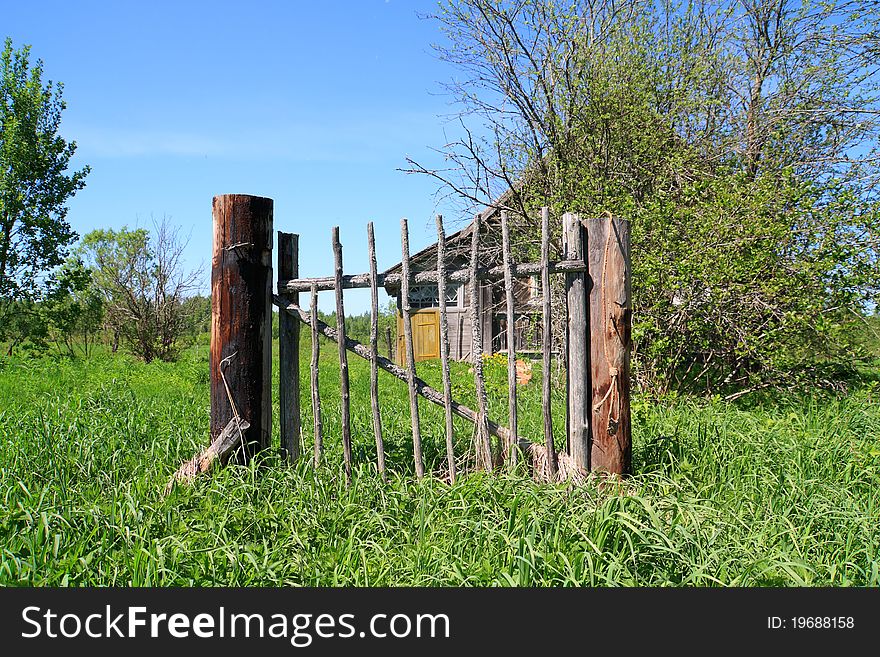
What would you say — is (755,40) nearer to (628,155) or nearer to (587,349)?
(628,155)

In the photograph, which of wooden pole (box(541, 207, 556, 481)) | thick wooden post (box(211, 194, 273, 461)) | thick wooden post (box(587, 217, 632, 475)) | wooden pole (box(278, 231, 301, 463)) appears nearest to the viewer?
wooden pole (box(541, 207, 556, 481))

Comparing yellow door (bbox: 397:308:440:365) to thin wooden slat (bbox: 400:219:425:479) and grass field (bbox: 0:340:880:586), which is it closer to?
grass field (bbox: 0:340:880:586)

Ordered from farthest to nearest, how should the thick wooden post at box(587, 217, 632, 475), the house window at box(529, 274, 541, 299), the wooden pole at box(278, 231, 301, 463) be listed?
the house window at box(529, 274, 541, 299), the wooden pole at box(278, 231, 301, 463), the thick wooden post at box(587, 217, 632, 475)

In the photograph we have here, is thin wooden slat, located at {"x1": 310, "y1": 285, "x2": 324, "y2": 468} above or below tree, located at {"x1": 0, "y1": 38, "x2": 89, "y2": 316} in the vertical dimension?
below

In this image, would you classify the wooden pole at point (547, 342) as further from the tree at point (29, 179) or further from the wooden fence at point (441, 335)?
the tree at point (29, 179)

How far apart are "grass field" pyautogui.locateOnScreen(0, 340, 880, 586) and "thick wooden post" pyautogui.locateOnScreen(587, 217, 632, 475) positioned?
27cm

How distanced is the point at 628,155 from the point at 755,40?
3476mm

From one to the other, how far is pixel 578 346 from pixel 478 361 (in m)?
0.62

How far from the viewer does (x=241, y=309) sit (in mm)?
4223

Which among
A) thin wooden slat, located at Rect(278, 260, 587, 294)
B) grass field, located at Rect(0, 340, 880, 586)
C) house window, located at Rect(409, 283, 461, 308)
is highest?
house window, located at Rect(409, 283, 461, 308)

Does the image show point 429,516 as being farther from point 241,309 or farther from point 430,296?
point 430,296

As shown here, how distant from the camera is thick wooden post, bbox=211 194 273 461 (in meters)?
4.21

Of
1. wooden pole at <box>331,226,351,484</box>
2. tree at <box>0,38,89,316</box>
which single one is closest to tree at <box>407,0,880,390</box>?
wooden pole at <box>331,226,351,484</box>

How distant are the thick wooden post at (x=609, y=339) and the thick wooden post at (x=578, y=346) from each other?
0.04 meters
